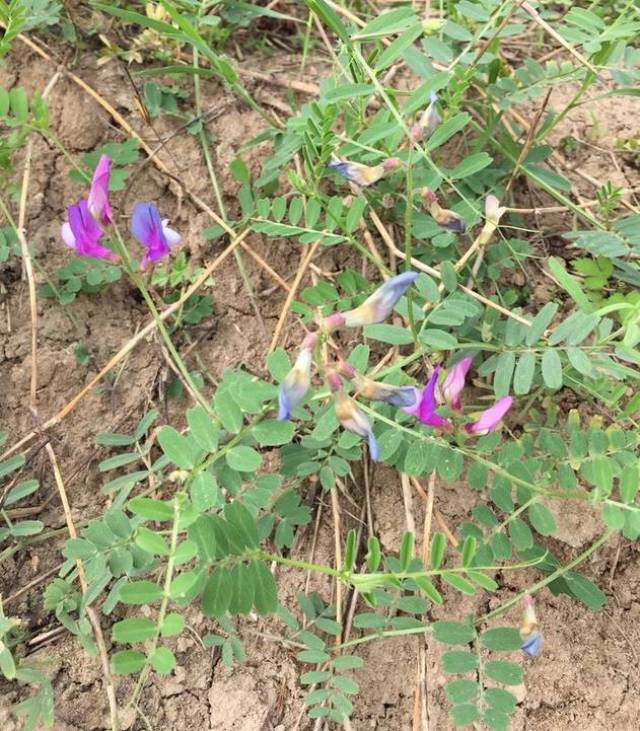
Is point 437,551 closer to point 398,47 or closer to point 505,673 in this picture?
point 505,673

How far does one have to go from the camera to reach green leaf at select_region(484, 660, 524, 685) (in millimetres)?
1620

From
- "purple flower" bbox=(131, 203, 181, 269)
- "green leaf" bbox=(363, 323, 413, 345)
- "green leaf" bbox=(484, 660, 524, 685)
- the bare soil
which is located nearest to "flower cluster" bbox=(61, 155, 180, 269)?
"purple flower" bbox=(131, 203, 181, 269)

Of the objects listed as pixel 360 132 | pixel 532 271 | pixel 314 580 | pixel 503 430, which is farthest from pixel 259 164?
pixel 314 580

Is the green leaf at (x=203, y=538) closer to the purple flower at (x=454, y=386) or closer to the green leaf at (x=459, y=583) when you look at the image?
the green leaf at (x=459, y=583)

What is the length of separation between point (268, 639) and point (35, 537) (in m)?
0.62

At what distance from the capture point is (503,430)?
6.78 feet

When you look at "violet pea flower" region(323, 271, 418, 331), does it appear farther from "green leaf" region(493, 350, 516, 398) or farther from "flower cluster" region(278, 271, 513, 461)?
"green leaf" region(493, 350, 516, 398)

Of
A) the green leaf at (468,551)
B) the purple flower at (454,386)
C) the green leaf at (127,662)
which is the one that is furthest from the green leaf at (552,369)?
the green leaf at (127,662)

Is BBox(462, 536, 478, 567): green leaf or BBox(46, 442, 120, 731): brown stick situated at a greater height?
BBox(462, 536, 478, 567): green leaf

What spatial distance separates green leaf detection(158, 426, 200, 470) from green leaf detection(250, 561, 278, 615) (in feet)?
0.73

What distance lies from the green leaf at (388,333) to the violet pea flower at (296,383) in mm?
396

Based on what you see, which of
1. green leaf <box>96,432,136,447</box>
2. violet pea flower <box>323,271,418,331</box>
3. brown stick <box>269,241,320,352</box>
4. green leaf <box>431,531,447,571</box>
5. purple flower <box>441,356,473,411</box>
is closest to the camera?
violet pea flower <box>323,271,418,331</box>

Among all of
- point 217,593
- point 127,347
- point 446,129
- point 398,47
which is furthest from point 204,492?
point 398,47

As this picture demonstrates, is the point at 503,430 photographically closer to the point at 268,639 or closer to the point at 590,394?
the point at 590,394
